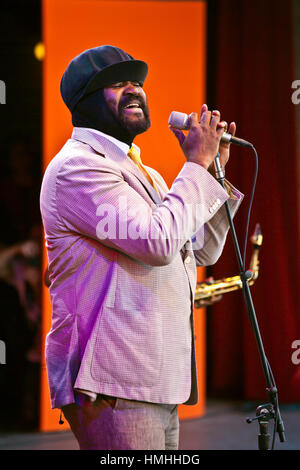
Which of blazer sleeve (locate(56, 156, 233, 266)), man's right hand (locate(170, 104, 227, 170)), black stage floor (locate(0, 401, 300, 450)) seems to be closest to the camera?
blazer sleeve (locate(56, 156, 233, 266))

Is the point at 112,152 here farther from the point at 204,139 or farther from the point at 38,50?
the point at 38,50

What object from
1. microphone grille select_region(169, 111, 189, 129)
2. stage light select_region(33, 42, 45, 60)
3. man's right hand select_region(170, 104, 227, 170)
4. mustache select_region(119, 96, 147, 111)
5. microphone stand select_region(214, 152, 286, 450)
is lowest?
microphone stand select_region(214, 152, 286, 450)

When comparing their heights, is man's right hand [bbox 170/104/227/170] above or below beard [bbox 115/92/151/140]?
below

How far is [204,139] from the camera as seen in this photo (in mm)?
1491

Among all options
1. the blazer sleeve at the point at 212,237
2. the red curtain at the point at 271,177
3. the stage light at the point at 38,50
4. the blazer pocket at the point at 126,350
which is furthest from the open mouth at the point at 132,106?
the stage light at the point at 38,50

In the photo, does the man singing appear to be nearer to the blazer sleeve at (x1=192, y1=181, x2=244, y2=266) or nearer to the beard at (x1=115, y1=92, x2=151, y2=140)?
the beard at (x1=115, y1=92, x2=151, y2=140)

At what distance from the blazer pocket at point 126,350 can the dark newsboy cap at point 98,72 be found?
0.57 m

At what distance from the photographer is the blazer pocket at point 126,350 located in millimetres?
1385

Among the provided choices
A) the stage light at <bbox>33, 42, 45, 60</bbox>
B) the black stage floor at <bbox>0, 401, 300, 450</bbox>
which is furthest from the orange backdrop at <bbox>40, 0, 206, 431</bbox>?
the stage light at <bbox>33, 42, 45, 60</bbox>

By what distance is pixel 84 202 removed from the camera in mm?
1433

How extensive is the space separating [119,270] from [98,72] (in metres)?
0.50

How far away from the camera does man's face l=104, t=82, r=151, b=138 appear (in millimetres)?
1556

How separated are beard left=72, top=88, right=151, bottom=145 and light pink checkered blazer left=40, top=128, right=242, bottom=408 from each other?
0.06 m

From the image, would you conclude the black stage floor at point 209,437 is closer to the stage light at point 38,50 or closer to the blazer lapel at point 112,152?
the blazer lapel at point 112,152
